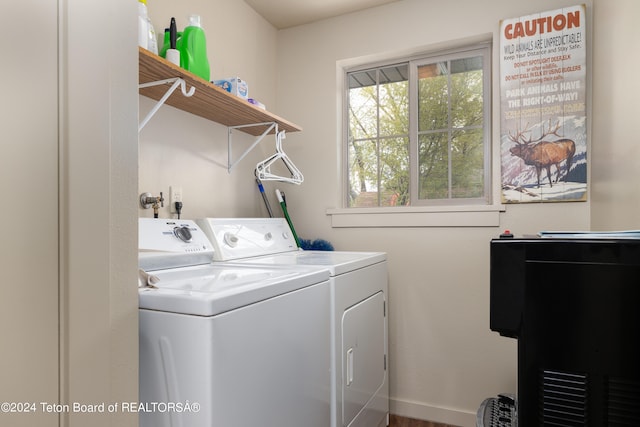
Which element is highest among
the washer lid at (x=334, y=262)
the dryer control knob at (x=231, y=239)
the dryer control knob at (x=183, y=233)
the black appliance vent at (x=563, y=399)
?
the dryer control knob at (x=183, y=233)

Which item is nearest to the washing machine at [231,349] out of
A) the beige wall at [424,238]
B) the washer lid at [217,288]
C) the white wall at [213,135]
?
the washer lid at [217,288]

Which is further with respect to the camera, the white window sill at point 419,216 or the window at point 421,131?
the window at point 421,131

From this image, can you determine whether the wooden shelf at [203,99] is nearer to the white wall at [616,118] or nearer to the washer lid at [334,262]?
the washer lid at [334,262]

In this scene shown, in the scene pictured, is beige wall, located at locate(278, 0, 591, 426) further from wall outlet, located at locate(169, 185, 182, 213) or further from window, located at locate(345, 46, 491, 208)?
wall outlet, located at locate(169, 185, 182, 213)

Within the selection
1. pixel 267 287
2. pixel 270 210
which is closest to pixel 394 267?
pixel 270 210

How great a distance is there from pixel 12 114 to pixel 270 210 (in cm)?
180

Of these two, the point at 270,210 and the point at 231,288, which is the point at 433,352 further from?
the point at 231,288

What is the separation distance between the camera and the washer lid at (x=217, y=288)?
0.85 meters

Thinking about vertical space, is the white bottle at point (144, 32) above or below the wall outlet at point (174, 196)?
above

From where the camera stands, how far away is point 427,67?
94.0 inches

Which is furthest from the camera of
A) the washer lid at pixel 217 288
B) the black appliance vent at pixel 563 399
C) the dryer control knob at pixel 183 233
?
the dryer control knob at pixel 183 233

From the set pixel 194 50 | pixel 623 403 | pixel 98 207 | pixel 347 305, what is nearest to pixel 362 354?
pixel 347 305

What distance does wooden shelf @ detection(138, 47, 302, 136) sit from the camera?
4.49 feet

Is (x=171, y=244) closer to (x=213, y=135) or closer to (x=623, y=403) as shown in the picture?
(x=213, y=135)
